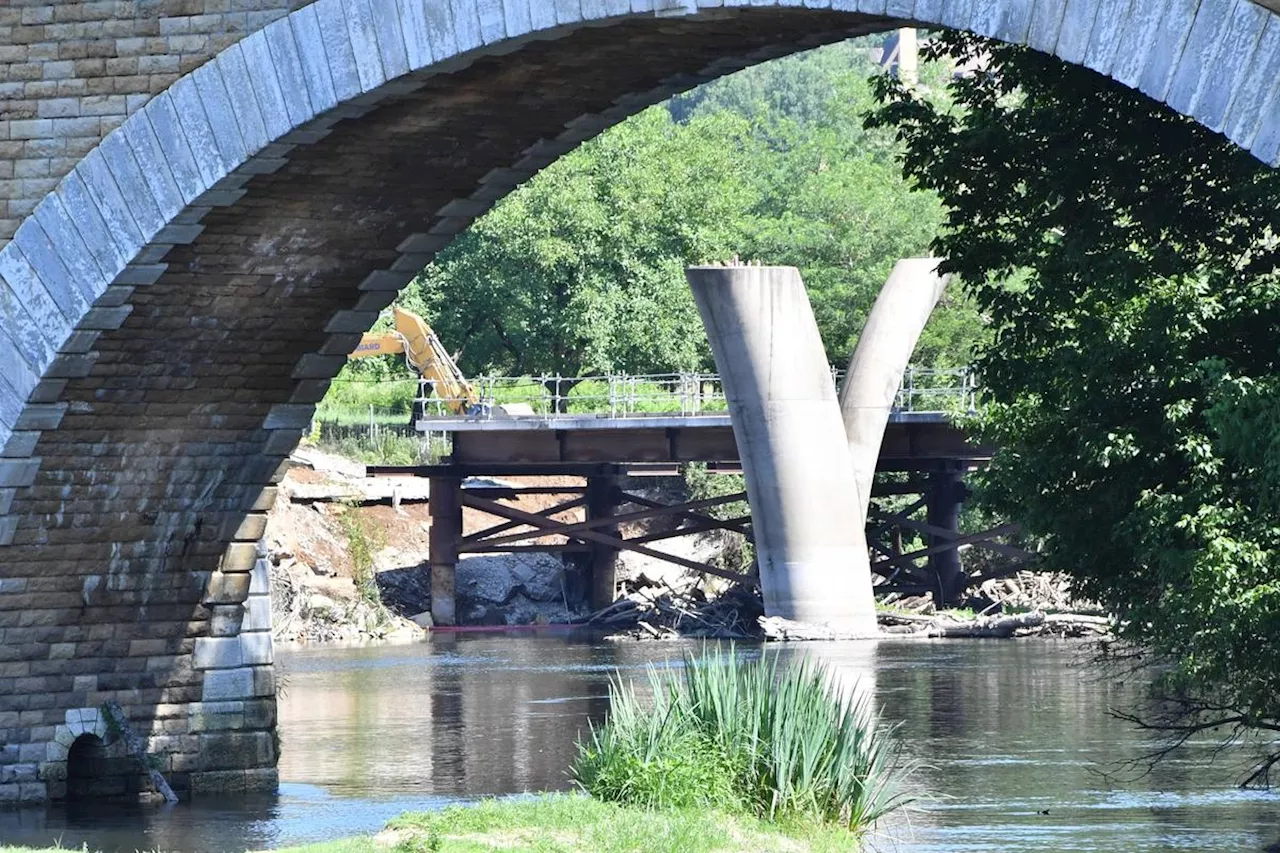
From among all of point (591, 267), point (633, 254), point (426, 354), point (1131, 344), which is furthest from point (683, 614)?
point (1131, 344)

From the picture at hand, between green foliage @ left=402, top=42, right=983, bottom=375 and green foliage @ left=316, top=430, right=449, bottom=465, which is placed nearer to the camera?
green foliage @ left=316, top=430, right=449, bottom=465

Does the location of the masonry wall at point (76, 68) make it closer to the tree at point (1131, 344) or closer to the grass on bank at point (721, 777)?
the grass on bank at point (721, 777)

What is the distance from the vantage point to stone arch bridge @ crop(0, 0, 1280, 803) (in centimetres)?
1085

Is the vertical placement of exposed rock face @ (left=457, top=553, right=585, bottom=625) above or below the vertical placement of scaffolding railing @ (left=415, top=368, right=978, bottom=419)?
below

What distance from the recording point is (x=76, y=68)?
13148 mm

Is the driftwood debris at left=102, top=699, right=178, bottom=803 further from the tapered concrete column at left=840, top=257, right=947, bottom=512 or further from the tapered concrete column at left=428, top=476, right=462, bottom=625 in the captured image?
the tapered concrete column at left=428, top=476, right=462, bottom=625

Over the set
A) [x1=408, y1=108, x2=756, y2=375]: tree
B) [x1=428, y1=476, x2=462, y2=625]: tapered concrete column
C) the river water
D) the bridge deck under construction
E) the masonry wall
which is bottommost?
the river water

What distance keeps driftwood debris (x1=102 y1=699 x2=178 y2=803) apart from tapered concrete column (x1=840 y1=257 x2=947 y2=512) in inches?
695

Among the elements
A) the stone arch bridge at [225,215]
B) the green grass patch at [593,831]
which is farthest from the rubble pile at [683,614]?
the green grass patch at [593,831]

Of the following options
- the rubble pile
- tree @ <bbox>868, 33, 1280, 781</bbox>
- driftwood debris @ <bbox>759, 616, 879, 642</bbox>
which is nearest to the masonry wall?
tree @ <bbox>868, 33, 1280, 781</bbox>

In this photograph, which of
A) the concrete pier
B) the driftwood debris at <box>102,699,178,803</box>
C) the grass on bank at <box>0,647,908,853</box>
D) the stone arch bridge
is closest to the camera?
the stone arch bridge

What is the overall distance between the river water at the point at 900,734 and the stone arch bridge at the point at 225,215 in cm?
140

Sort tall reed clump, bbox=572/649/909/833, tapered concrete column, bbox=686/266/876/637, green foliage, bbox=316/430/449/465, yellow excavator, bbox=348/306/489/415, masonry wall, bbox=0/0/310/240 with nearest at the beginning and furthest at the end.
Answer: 1. tall reed clump, bbox=572/649/909/833
2. masonry wall, bbox=0/0/310/240
3. tapered concrete column, bbox=686/266/876/637
4. yellow excavator, bbox=348/306/489/415
5. green foliage, bbox=316/430/449/465

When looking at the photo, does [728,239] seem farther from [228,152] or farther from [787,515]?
[228,152]
